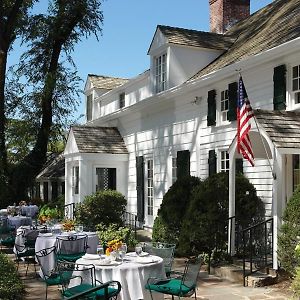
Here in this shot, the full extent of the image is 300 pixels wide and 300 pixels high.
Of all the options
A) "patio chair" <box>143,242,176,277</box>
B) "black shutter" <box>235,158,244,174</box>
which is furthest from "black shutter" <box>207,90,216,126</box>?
"patio chair" <box>143,242,176,277</box>

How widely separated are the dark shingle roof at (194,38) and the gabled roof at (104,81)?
375 inches

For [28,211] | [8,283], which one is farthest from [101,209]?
[8,283]

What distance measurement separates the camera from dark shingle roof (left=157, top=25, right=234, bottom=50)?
1731cm

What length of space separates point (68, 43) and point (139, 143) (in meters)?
11.2

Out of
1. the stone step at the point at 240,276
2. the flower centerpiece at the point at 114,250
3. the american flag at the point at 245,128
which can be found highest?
the american flag at the point at 245,128

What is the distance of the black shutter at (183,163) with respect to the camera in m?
16.3

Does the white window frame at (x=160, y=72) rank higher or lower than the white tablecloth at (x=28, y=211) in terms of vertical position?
higher

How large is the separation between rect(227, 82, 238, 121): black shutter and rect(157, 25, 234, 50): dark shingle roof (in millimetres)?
3948

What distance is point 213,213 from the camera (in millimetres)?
11664

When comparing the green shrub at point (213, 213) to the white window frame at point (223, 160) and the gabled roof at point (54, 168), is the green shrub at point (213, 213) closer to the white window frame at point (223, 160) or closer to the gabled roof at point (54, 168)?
the white window frame at point (223, 160)

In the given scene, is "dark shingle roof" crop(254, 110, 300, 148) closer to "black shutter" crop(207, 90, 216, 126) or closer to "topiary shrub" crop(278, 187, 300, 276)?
"topiary shrub" crop(278, 187, 300, 276)

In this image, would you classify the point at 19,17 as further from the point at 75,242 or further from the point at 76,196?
the point at 75,242

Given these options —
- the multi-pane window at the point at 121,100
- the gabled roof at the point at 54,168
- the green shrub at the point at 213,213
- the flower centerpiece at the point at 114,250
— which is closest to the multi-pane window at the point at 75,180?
the multi-pane window at the point at 121,100

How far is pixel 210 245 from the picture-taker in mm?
11625
